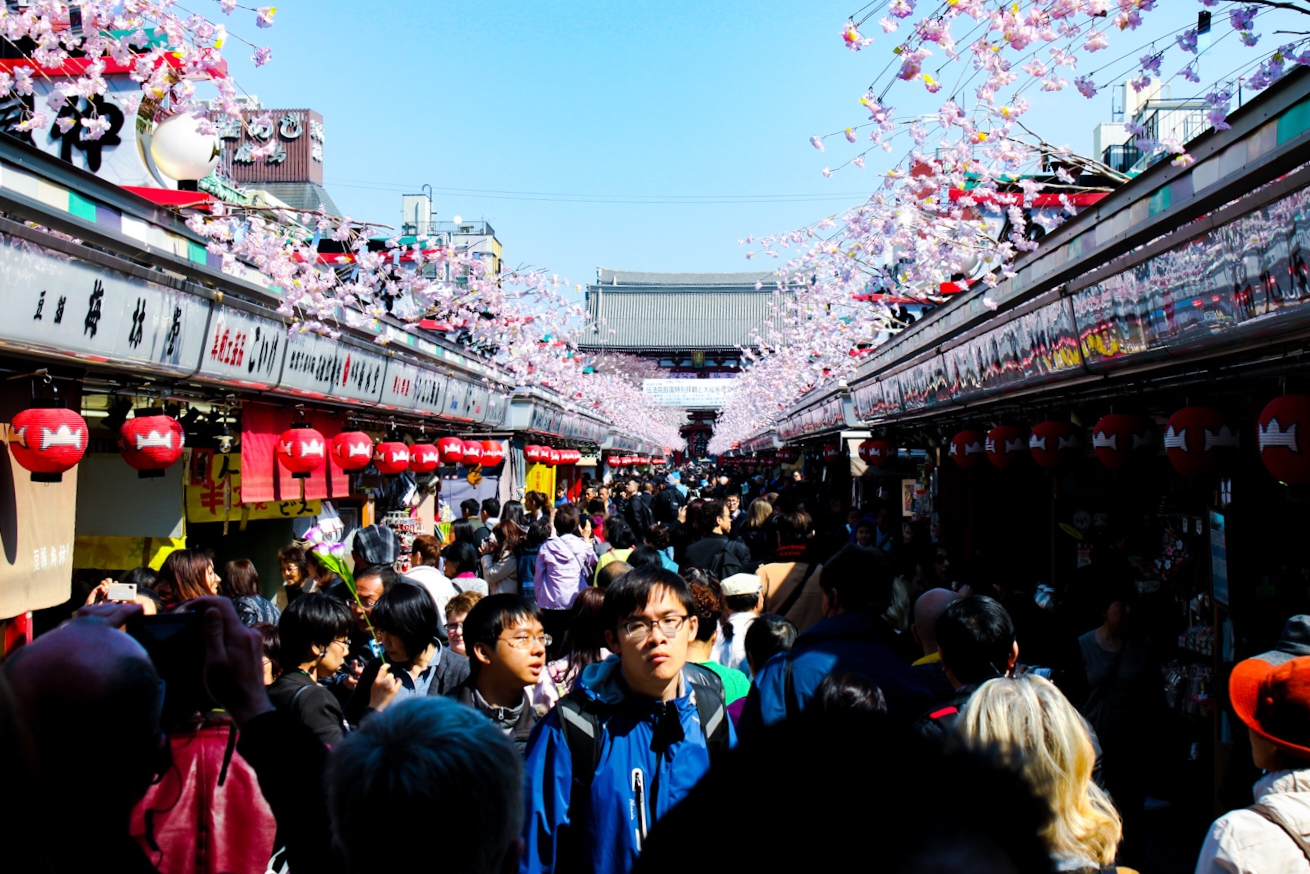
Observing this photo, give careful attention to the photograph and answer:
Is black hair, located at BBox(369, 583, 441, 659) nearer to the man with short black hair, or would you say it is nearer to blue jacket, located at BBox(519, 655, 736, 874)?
the man with short black hair

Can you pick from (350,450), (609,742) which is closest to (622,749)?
(609,742)

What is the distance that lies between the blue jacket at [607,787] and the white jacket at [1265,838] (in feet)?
4.68

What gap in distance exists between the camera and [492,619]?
3777mm

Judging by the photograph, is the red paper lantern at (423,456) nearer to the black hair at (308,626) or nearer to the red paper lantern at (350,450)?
the red paper lantern at (350,450)

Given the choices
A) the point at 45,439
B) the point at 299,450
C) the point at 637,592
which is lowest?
the point at 637,592

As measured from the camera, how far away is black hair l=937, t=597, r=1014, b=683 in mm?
3643

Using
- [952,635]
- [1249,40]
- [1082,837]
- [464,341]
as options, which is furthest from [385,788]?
[464,341]

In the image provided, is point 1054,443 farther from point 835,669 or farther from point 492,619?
point 492,619

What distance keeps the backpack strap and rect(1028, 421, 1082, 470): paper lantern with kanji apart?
4.64 metres

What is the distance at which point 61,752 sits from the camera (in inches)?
71.4

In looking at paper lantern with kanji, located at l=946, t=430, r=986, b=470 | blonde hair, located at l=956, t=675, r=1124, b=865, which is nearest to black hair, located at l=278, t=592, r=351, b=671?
blonde hair, located at l=956, t=675, r=1124, b=865

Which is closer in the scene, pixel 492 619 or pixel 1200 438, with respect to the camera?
pixel 492 619

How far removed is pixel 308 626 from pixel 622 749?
204cm

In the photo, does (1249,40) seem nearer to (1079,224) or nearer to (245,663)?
(1079,224)
